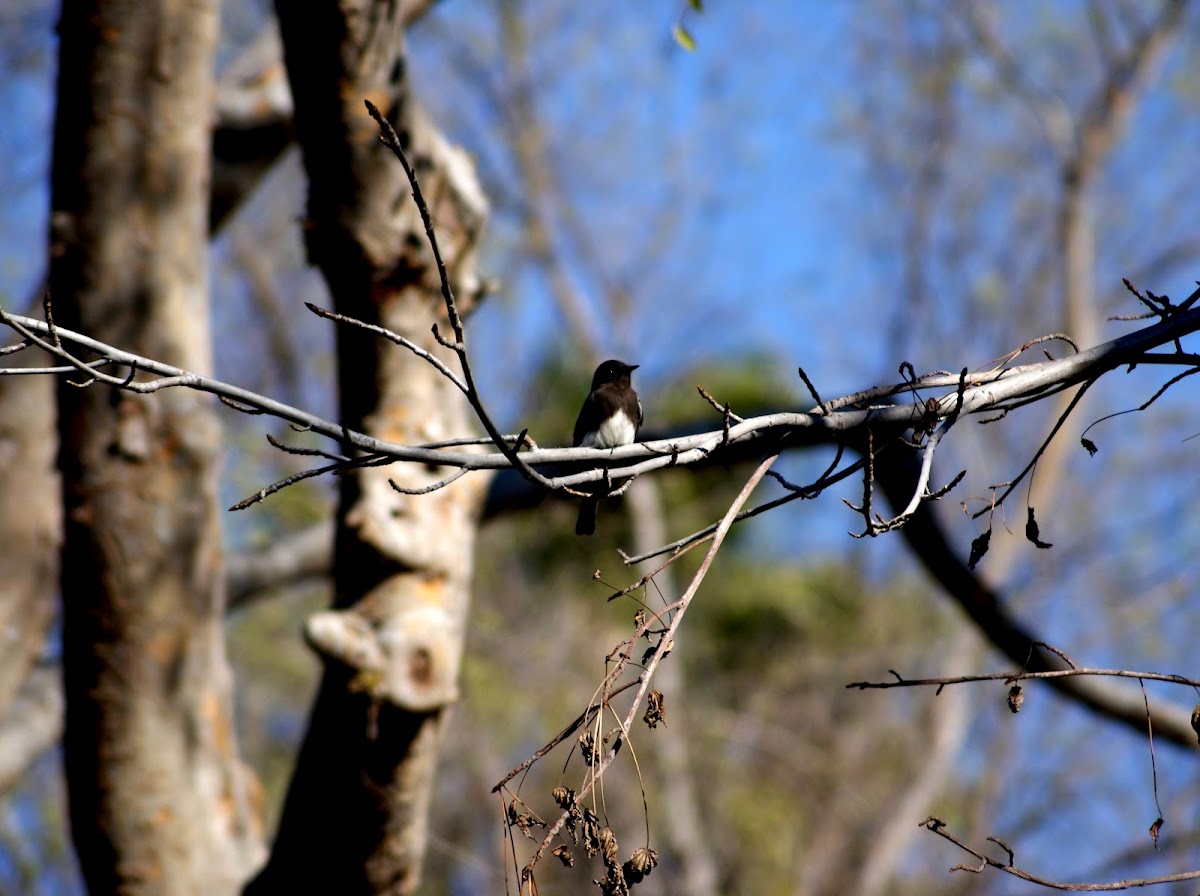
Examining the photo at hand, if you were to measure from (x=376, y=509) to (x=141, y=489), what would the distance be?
27.5 inches

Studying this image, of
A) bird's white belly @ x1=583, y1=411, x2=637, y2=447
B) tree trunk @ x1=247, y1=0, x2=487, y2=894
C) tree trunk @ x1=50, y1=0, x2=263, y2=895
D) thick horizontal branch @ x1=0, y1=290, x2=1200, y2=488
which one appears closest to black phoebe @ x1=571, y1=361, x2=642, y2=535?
bird's white belly @ x1=583, y1=411, x2=637, y2=447

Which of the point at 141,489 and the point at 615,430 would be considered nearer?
the point at 141,489

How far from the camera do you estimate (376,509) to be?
3330 mm

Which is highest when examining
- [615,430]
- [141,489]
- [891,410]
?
[615,430]

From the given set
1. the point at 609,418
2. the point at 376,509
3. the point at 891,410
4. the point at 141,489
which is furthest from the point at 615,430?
the point at 891,410

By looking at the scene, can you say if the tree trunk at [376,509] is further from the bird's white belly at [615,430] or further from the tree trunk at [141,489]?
the bird's white belly at [615,430]

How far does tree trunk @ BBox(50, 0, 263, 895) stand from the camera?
3.32m

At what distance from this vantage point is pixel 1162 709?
13.9ft

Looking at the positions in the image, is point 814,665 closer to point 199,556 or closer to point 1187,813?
point 1187,813

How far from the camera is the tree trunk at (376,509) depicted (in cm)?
313

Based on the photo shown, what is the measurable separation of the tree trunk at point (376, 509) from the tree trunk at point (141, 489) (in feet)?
1.34

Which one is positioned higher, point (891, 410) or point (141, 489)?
point (141, 489)

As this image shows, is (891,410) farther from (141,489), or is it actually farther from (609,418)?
(141,489)

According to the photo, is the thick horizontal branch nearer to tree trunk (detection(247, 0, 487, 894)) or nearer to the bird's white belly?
tree trunk (detection(247, 0, 487, 894))
